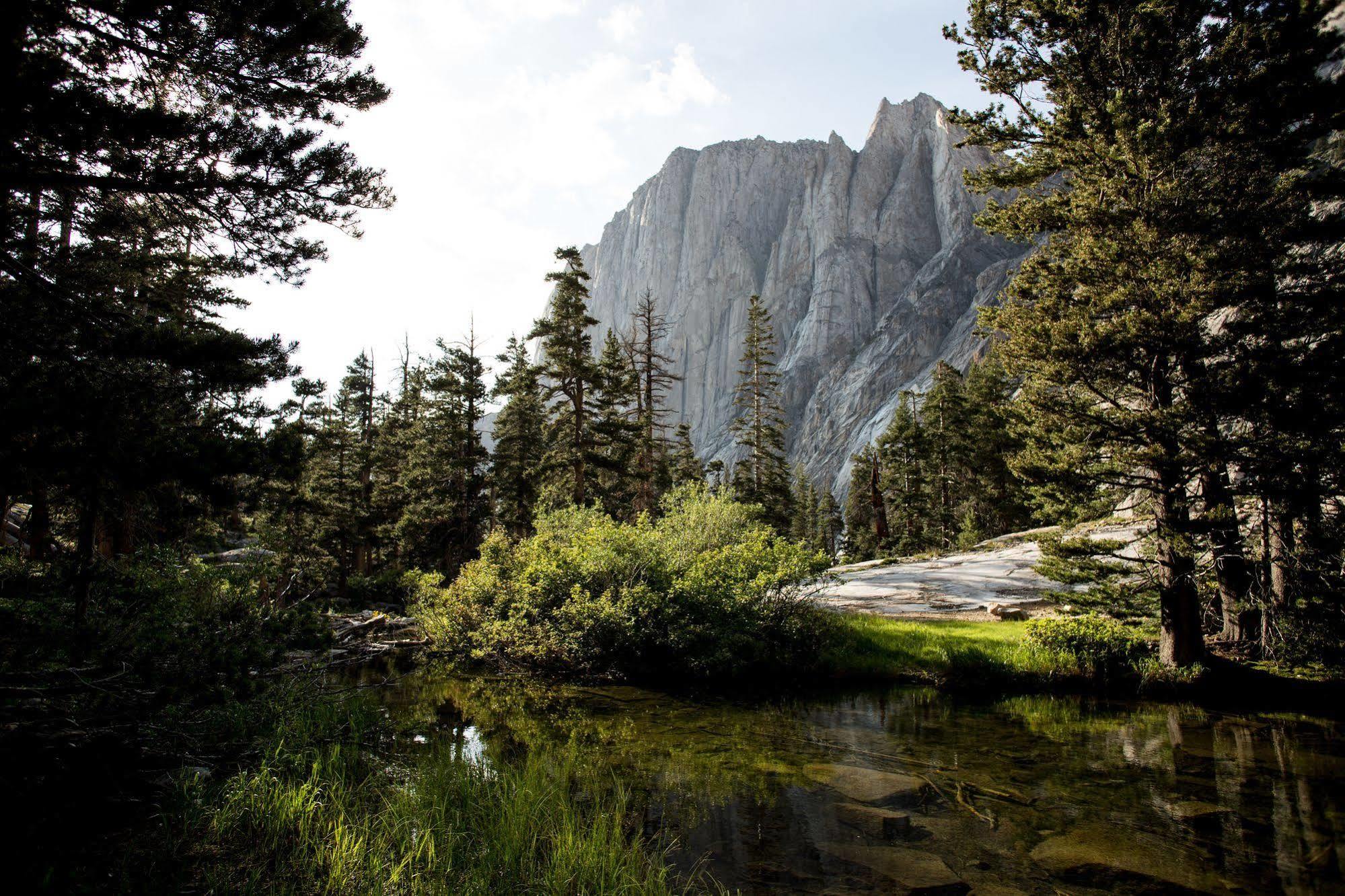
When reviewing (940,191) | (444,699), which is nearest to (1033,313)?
(444,699)

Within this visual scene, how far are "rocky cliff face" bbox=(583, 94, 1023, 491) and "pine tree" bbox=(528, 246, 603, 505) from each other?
57095 mm

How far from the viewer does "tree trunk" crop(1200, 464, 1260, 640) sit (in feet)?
35.8

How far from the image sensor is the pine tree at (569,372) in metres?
25.7

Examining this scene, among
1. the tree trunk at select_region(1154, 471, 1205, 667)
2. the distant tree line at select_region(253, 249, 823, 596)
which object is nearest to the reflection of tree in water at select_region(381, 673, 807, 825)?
the tree trunk at select_region(1154, 471, 1205, 667)

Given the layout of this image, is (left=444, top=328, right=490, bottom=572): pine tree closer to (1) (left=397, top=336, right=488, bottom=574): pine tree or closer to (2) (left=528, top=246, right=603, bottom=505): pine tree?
(1) (left=397, top=336, right=488, bottom=574): pine tree

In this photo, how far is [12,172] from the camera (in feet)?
18.4

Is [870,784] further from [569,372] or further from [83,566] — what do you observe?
[569,372]

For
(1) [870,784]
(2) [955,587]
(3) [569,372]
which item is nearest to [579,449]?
(3) [569,372]

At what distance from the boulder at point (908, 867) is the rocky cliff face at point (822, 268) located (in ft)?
260

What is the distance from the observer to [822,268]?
397 feet

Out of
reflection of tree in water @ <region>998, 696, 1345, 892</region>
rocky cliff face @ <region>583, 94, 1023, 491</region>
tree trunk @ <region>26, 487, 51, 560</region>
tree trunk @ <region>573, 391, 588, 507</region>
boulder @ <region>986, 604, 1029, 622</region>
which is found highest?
rocky cliff face @ <region>583, 94, 1023, 491</region>

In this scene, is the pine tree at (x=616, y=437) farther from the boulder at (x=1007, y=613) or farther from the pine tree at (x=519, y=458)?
the boulder at (x=1007, y=613)

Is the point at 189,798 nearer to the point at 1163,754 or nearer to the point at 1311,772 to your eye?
the point at 1163,754

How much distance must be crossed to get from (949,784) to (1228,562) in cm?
871
